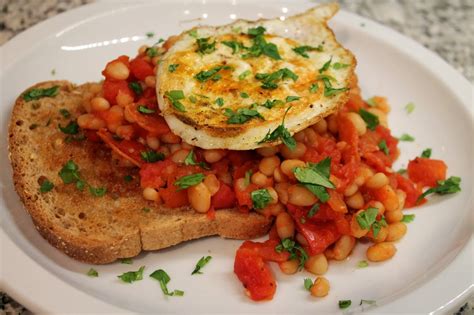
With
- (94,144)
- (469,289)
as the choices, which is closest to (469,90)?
(469,289)

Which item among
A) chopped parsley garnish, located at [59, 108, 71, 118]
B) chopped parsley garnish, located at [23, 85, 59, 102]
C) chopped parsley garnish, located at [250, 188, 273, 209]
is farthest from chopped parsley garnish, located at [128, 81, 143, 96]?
chopped parsley garnish, located at [250, 188, 273, 209]

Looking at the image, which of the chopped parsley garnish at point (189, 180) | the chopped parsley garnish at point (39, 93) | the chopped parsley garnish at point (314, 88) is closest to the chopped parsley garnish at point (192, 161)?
the chopped parsley garnish at point (189, 180)

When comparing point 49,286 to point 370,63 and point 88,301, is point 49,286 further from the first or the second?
point 370,63

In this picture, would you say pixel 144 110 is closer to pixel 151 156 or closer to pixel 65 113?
pixel 151 156

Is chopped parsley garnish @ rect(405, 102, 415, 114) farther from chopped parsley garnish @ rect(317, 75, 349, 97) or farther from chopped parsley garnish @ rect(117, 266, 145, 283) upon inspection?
chopped parsley garnish @ rect(117, 266, 145, 283)

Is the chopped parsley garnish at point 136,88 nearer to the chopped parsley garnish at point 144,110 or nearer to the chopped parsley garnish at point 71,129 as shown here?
the chopped parsley garnish at point 144,110
